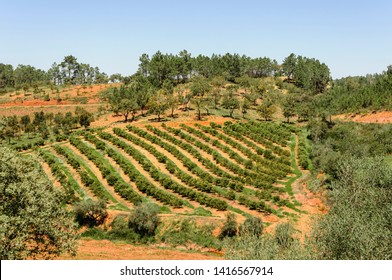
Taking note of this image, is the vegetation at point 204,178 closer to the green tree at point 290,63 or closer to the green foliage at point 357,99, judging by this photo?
the green foliage at point 357,99

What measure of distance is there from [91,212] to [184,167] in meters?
22.0

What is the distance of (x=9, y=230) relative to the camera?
24.6 metres

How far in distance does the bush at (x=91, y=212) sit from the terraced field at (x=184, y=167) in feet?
10.7

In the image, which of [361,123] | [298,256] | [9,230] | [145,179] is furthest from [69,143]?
[361,123]

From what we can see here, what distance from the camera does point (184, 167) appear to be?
225 feet

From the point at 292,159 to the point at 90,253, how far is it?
157ft

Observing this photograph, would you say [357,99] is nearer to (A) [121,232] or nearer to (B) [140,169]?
(B) [140,169]

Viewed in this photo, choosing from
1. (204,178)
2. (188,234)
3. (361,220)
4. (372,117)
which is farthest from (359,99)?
(361,220)

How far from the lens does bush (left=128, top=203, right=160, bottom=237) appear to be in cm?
4822

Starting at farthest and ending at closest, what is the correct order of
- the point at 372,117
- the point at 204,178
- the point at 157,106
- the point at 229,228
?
1. the point at 372,117
2. the point at 157,106
3. the point at 204,178
4. the point at 229,228

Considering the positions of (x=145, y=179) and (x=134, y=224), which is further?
(x=145, y=179)

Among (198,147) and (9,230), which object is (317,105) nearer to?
(198,147)

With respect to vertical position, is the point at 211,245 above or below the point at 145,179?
below

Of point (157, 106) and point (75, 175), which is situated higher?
point (157, 106)
